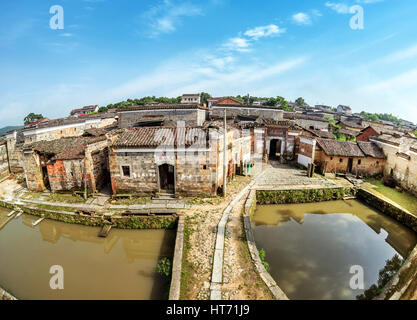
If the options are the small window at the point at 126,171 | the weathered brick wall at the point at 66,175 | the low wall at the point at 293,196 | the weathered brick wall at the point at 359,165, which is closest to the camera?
the small window at the point at 126,171

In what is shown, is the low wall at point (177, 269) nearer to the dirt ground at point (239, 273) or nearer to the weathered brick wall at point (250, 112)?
the dirt ground at point (239, 273)

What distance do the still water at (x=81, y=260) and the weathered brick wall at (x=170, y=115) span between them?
14152mm

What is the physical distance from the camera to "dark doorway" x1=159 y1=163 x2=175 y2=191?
13.4 metres

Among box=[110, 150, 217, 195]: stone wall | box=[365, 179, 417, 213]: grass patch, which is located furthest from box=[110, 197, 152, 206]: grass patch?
box=[365, 179, 417, 213]: grass patch

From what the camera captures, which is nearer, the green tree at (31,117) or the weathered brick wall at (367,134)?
the weathered brick wall at (367,134)

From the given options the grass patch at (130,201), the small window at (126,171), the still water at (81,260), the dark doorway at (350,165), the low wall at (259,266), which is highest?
the small window at (126,171)

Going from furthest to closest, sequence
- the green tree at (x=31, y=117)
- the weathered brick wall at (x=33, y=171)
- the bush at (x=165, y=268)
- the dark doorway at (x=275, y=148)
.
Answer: the green tree at (x=31, y=117) → the dark doorway at (x=275, y=148) → the weathered brick wall at (x=33, y=171) → the bush at (x=165, y=268)

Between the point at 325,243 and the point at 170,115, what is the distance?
1888 cm

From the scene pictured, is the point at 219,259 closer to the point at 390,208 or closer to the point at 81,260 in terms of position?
the point at 81,260

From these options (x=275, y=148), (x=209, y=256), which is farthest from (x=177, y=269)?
(x=275, y=148)

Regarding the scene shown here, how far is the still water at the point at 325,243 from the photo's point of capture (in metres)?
7.61

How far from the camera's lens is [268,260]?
869 cm

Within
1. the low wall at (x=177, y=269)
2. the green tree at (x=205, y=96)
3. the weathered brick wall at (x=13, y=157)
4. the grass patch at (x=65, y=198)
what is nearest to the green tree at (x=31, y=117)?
the weathered brick wall at (x=13, y=157)
